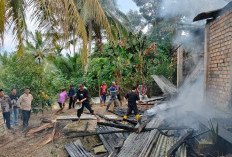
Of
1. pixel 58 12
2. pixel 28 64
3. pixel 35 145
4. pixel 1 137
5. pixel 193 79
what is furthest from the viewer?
pixel 28 64

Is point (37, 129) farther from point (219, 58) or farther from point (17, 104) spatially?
point (219, 58)

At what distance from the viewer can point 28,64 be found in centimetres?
746

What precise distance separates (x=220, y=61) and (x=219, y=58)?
3.6 inches

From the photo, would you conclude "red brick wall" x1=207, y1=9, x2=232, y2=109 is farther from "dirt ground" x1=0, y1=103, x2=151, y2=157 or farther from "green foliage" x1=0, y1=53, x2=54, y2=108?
"green foliage" x1=0, y1=53, x2=54, y2=108

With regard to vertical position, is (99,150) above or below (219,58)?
below

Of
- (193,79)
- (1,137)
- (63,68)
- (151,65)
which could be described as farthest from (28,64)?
(151,65)

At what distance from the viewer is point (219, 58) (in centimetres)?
411

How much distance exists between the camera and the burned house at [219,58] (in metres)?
3.76

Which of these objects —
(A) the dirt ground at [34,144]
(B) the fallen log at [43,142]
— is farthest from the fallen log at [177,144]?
(B) the fallen log at [43,142]

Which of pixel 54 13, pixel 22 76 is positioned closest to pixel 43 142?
pixel 22 76

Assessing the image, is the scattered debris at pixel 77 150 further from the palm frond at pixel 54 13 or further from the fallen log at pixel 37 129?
the palm frond at pixel 54 13

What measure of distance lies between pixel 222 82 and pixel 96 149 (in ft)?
12.0

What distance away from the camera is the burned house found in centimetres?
376

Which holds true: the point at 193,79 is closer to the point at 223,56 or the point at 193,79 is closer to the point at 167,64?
the point at 223,56
